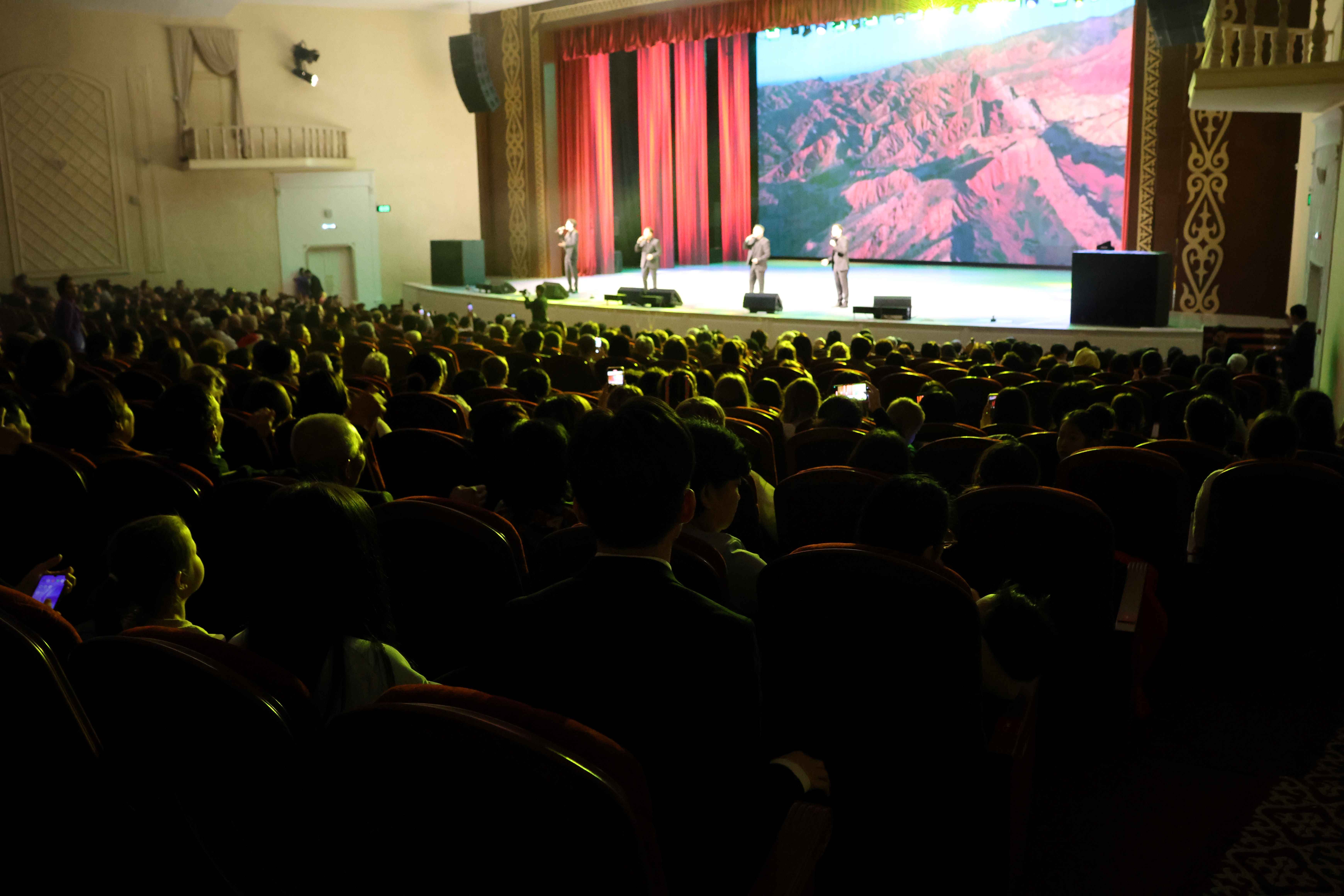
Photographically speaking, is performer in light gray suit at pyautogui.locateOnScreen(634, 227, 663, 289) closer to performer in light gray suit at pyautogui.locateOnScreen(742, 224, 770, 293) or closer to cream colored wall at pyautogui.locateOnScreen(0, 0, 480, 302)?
performer in light gray suit at pyautogui.locateOnScreen(742, 224, 770, 293)

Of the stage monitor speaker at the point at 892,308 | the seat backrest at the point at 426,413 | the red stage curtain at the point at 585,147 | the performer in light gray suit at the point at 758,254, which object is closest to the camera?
the seat backrest at the point at 426,413

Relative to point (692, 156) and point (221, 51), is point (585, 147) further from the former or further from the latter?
point (221, 51)

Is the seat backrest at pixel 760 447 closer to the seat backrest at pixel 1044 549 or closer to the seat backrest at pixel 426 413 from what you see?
the seat backrest at pixel 426 413

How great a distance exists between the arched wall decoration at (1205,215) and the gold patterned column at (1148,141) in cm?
40

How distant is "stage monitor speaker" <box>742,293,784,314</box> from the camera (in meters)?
13.8

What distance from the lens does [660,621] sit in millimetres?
1360

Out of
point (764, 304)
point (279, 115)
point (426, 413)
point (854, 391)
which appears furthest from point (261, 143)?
point (854, 391)

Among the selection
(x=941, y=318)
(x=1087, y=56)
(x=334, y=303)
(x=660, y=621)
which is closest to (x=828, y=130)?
(x=1087, y=56)

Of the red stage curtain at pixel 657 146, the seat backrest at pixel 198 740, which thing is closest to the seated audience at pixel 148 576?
the seat backrest at pixel 198 740

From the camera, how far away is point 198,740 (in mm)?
1364

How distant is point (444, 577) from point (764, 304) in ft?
38.9

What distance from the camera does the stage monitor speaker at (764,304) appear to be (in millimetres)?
13781

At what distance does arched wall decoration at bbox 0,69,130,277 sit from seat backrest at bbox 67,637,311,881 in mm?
16593

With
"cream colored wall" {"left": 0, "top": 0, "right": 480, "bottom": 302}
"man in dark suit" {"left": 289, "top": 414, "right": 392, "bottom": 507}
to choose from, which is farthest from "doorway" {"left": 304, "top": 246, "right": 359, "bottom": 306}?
"man in dark suit" {"left": 289, "top": 414, "right": 392, "bottom": 507}
